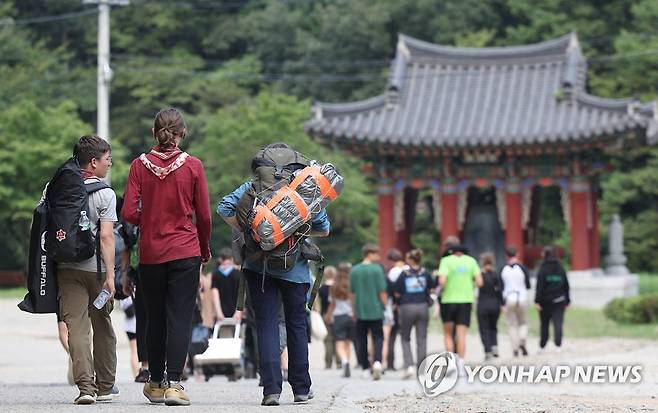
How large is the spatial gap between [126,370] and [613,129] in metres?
16.5

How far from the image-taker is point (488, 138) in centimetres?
3525

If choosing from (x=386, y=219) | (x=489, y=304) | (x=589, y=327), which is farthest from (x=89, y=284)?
(x=386, y=219)

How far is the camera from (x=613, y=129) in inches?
1318

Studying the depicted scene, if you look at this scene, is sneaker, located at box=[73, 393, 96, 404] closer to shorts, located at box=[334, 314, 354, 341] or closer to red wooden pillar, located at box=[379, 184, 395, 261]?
shorts, located at box=[334, 314, 354, 341]

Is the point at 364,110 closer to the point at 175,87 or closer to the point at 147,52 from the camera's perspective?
the point at 175,87

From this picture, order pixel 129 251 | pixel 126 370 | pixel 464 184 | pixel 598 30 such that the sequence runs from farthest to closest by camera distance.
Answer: pixel 598 30
pixel 464 184
pixel 126 370
pixel 129 251

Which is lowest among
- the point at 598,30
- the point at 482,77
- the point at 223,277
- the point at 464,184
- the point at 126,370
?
the point at 126,370

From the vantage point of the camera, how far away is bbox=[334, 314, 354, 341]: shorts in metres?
19.0

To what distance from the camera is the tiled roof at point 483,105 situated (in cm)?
3503

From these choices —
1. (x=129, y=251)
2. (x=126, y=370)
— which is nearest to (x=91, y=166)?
(x=129, y=251)

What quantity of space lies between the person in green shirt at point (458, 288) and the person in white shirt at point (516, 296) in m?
2.98

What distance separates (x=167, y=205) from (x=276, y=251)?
833 mm

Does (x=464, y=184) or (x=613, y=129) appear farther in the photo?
(x=464, y=184)

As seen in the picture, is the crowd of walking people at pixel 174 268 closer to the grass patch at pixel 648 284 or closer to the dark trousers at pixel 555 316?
the dark trousers at pixel 555 316
